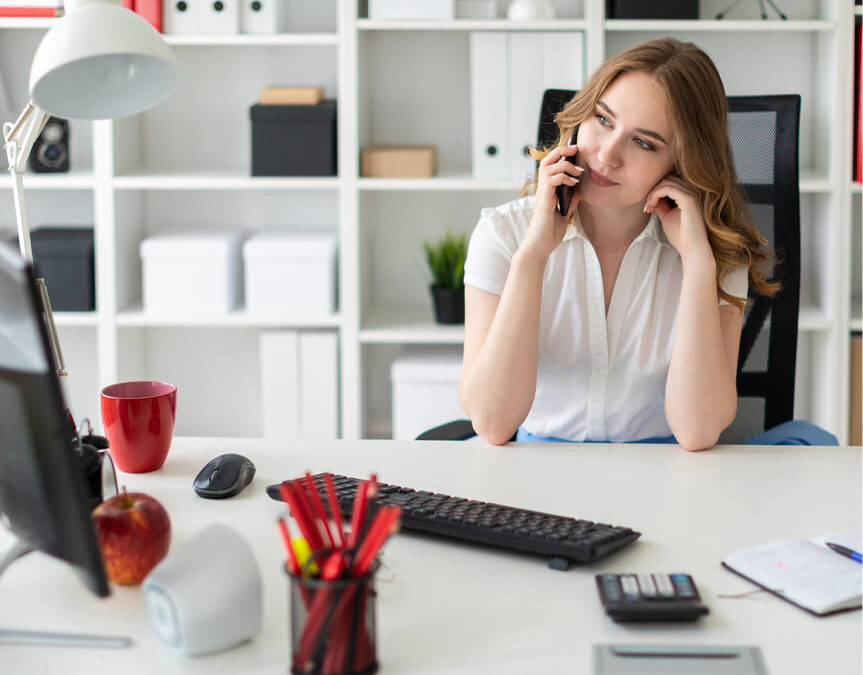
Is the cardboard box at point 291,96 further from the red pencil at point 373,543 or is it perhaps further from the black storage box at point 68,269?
the red pencil at point 373,543

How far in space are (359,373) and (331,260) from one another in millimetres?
316

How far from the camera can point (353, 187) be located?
273 cm

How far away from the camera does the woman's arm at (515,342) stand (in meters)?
1.52

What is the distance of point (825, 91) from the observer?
9.04 ft

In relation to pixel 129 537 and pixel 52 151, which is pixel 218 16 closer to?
pixel 52 151

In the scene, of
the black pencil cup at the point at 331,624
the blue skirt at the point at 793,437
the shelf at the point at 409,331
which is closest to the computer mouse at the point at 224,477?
the black pencil cup at the point at 331,624

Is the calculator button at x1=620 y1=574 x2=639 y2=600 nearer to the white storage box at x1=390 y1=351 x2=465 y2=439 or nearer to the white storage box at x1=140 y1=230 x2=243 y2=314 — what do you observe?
the white storage box at x1=390 y1=351 x2=465 y2=439

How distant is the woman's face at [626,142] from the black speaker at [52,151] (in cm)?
172

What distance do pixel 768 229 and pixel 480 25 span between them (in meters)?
1.12

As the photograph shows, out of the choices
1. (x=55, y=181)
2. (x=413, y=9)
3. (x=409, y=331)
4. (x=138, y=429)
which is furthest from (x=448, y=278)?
(x=138, y=429)

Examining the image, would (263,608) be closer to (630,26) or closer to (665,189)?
(665,189)

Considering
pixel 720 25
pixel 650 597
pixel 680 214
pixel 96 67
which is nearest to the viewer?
pixel 650 597

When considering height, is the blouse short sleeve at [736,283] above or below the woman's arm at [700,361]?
above

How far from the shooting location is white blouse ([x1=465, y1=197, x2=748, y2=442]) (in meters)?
1.67
